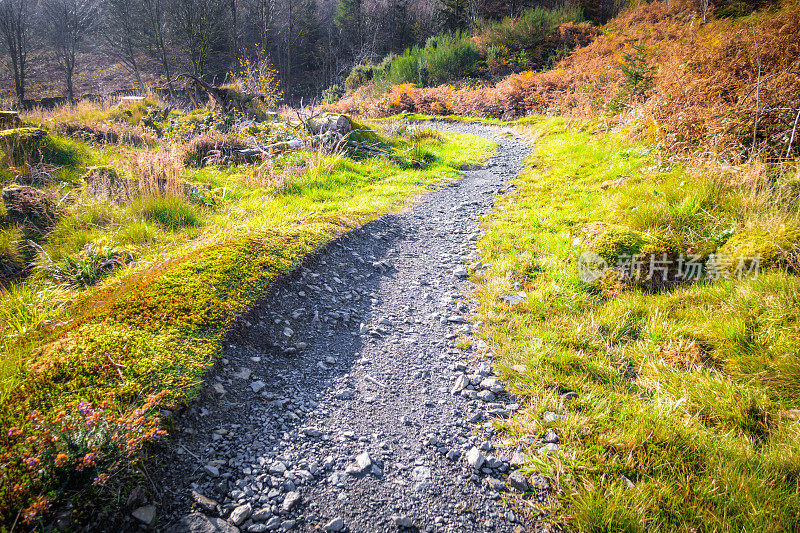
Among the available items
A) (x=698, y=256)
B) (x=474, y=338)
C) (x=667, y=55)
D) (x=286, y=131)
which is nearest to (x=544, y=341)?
(x=474, y=338)

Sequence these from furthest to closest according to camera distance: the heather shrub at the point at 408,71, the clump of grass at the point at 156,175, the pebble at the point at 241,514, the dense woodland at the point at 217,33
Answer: the heather shrub at the point at 408,71 → the dense woodland at the point at 217,33 → the clump of grass at the point at 156,175 → the pebble at the point at 241,514

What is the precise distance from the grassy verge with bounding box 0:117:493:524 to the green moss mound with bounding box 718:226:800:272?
4974mm

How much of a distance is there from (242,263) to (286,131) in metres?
7.73

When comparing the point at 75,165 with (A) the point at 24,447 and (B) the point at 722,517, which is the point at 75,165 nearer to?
(A) the point at 24,447

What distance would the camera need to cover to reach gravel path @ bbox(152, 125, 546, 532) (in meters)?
2.01

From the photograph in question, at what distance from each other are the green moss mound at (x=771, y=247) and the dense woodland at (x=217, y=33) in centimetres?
2614

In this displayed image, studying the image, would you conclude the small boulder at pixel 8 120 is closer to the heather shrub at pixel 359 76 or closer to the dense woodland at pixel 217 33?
the dense woodland at pixel 217 33

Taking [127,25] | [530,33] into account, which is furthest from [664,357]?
[127,25]

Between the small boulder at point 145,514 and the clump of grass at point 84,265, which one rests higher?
the clump of grass at point 84,265

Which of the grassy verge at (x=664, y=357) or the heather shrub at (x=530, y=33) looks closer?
the grassy verge at (x=664, y=357)

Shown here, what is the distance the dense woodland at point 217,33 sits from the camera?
2567 centimetres

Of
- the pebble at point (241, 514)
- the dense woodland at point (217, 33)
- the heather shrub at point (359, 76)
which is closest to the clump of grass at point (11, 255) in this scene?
the pebble at point (241, 514)

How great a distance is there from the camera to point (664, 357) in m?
3.02

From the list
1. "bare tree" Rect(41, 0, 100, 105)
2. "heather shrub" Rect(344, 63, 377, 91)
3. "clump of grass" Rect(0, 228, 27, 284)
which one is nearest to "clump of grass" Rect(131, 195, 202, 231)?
"clump of grass" Rect(0, 228, 27, 284)
